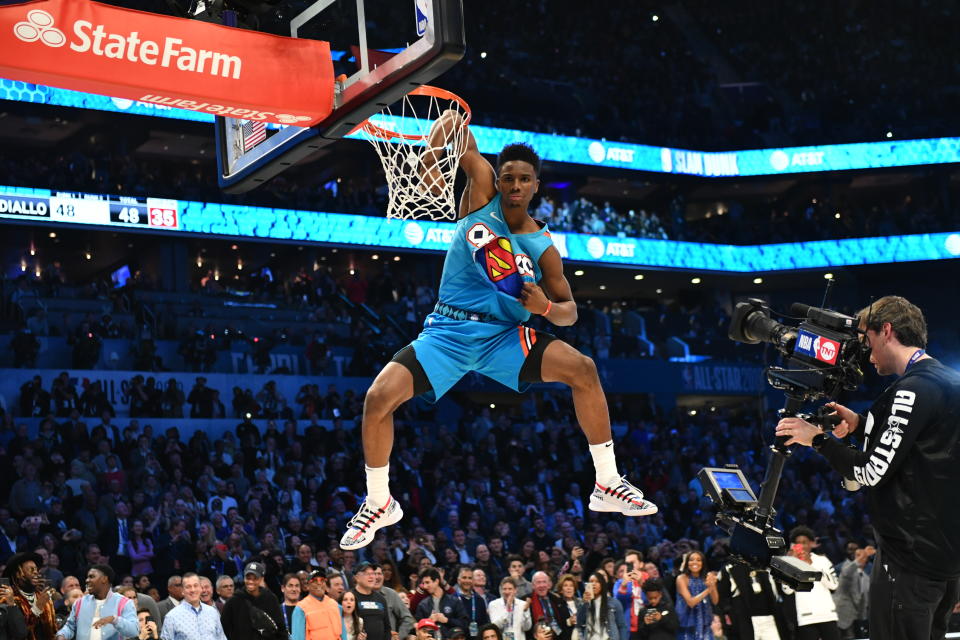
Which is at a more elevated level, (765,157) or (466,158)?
(765,157)

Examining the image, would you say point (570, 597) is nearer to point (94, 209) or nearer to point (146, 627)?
point (146, 627)

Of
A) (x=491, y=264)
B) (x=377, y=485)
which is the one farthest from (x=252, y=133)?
(x=377, y=485)

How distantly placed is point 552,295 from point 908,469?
6.14ft

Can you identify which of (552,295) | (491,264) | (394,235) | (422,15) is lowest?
(552,295)

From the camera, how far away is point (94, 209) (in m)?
23.1

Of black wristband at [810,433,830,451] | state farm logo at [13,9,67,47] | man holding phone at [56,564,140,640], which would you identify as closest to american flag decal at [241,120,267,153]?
state farm logo at [13,9,67,47]

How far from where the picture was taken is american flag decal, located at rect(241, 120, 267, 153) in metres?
6.02

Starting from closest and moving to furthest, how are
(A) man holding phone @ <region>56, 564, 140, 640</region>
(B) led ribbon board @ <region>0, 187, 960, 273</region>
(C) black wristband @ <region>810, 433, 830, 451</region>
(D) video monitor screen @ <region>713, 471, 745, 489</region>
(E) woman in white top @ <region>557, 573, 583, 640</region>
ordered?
(C) black wristband @ <region>810, 433, 830, 451</region>, (D) video monitor screen @ <region>713, 471, 745, 489</region>, (A) man holding phone @ <region>56, 564, 140, 640</region>, (E) woman in white top @ <region>557, 573, 583, 640</region>, (B) led ribbon board @ <region>0, 187, 960, 273</region>

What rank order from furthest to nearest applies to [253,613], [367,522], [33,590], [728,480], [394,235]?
[394,235]
[253,613]
[33,590]
[367,522]
[728,480]

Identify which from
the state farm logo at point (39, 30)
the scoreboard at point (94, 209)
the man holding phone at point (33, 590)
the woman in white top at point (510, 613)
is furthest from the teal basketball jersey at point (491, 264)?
the scoreboard at point (94, 209)

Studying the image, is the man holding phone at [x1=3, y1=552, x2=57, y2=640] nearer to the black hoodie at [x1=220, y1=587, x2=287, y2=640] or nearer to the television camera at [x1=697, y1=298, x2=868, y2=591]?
the black hoodie at [x1=220, y1=587, x2=287, y2=640]

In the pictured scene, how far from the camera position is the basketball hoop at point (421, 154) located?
5.81m

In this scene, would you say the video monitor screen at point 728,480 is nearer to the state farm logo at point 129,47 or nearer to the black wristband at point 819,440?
the black wristband at point 819,440

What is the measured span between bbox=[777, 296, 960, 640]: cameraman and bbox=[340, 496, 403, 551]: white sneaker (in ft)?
6.41
